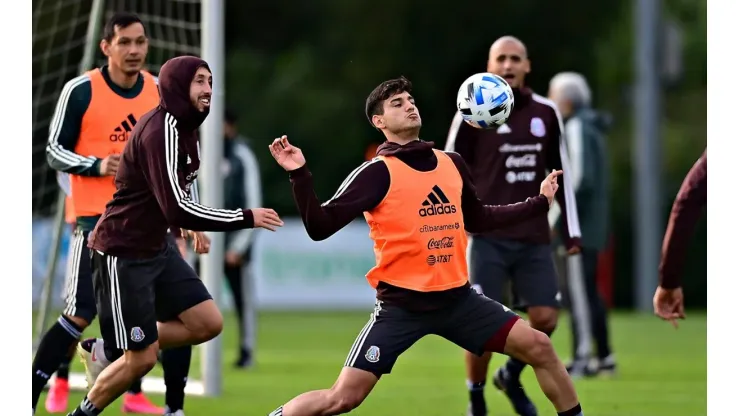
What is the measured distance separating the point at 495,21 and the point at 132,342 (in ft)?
88.3

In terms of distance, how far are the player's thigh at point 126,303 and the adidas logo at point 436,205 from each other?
1470 millimetres

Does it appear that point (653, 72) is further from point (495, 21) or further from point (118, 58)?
point (118, 58)

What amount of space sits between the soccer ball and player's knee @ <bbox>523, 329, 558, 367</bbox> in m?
1.29

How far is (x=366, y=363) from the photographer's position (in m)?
6.98

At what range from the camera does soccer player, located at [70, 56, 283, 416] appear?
7.20 m

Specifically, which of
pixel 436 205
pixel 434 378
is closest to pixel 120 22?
pixel 436 205

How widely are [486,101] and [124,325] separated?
220cm

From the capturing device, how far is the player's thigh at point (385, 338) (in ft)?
23.0

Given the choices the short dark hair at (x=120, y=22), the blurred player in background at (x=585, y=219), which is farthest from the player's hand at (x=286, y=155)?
the blurred player in background at (x=585, y=219)

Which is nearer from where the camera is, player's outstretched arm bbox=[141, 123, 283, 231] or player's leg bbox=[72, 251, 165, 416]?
player's outstretched arm bbox=[141, 123, 283, 231]

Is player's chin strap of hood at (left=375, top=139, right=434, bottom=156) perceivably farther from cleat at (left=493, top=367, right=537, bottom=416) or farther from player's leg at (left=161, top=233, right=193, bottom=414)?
cleat at (left=493, top=367, right=537, bottom=416)

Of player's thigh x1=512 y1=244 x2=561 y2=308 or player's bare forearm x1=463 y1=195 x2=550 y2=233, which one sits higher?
player's bare forearm x1=463 y1=195 x2=550 y2=233

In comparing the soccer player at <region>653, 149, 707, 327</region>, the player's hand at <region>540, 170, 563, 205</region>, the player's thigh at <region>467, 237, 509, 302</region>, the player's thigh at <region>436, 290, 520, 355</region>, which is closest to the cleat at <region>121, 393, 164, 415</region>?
the player's thigh at <region>467, 237, 509, 302</region>
